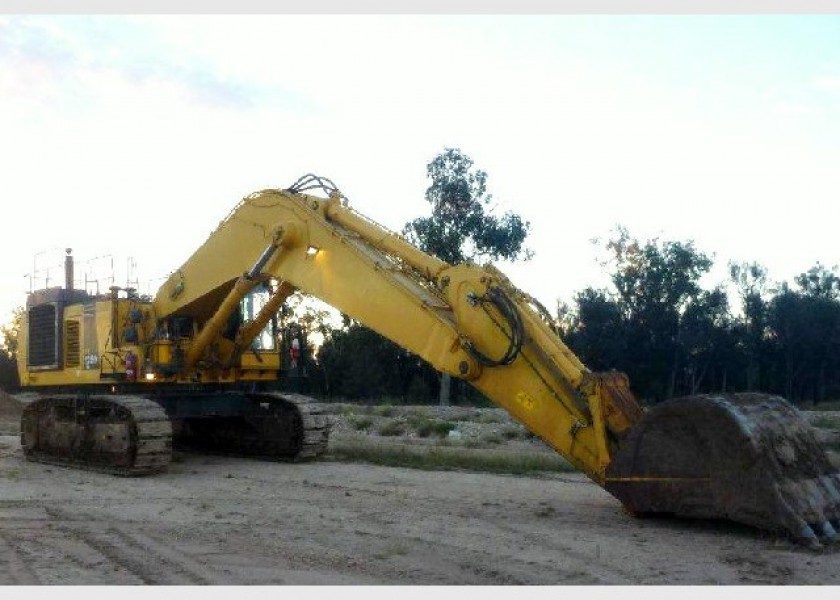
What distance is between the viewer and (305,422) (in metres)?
15.9

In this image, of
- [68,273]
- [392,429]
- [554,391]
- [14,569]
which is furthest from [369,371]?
[14,569]

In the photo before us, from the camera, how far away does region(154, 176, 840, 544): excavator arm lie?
28.9ft

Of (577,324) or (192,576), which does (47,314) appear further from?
(577,324)

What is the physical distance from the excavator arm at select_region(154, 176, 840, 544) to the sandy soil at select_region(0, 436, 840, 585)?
459 millimetres

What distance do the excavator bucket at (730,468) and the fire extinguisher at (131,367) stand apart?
8.32m

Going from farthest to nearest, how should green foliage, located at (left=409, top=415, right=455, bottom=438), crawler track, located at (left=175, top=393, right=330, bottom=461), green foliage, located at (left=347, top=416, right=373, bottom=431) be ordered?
1. green foliage, located at (left=347, top=416, right=373, bottom=431)
2. green foliage, located at (left=409, top=415, right=455, bottom=438)
3. crawler track, located at (left=175, top=393, right=330, bottom=461)

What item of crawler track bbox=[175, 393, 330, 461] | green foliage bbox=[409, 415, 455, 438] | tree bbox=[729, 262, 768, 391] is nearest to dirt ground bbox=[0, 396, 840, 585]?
crawler track bbox=[175, 393, 330, 461]

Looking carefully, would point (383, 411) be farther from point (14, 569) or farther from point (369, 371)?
point (14, 569)

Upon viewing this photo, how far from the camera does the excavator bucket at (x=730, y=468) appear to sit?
8.60 metres

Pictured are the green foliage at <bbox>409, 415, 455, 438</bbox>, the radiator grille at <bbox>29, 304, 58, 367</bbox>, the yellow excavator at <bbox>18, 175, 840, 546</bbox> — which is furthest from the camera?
the green foliage at <bbox>409, 415, 455, 438</bbox>

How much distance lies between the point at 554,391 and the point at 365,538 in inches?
92.6

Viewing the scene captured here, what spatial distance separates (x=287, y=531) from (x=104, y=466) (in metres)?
6.12

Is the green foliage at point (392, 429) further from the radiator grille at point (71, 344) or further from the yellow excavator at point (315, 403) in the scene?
the radiator grille at point (71, 344)

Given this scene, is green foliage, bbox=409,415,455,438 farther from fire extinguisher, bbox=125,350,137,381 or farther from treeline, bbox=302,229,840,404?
treeline, bbox=302,229,840,404
